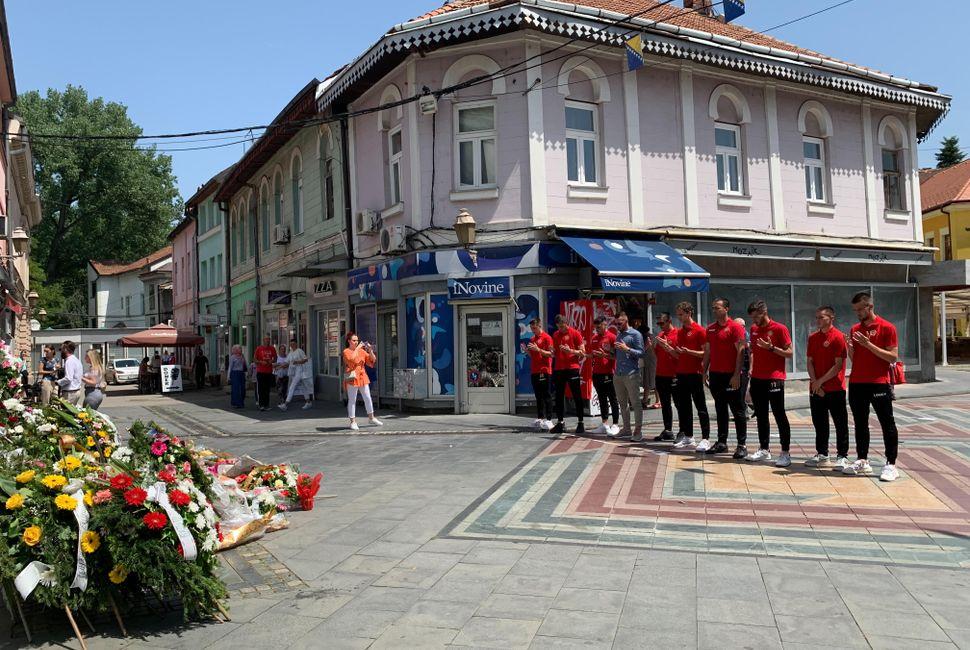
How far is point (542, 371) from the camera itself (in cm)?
1220

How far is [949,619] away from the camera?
161 inches

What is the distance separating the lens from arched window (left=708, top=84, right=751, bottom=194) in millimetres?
16641

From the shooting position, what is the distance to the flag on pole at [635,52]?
14.1m

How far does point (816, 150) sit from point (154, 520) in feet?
58.3

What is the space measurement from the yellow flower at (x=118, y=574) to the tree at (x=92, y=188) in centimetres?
5089

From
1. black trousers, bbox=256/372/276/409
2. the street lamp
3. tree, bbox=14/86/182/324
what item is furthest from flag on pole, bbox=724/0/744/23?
tree, bbox=14/86/182/324

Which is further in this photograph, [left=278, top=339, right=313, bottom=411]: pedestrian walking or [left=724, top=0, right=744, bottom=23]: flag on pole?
[left=278, top=339, right=313, bottom=411]: pedestrian walking

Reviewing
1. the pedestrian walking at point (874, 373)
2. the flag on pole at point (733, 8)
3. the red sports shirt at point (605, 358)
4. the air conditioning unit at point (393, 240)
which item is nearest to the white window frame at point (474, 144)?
the air conditioning unit at point (393, 240)

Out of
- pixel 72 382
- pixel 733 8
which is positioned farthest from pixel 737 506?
pixel 72 382

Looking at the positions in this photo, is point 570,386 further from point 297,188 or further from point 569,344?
point 297,188

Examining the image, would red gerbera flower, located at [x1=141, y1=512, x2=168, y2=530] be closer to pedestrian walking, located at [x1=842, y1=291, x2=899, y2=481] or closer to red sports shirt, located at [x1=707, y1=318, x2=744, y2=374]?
pedestrian walking, located at [x1=842, y1=291, x2=899, y2=481]

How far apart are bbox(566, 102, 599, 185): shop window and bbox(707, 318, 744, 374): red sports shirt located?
6.55 meters

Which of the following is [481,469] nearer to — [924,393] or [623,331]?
[623,331]

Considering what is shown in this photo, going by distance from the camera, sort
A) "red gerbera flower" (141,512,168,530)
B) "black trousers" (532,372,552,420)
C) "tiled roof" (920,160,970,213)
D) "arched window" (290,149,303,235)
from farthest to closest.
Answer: "tiled roof" (920,160,970,213), "arched window" (290,149,303,235), "black trousers" (532,372,552,420), "red gerbera flower" (141,512,168,530)
